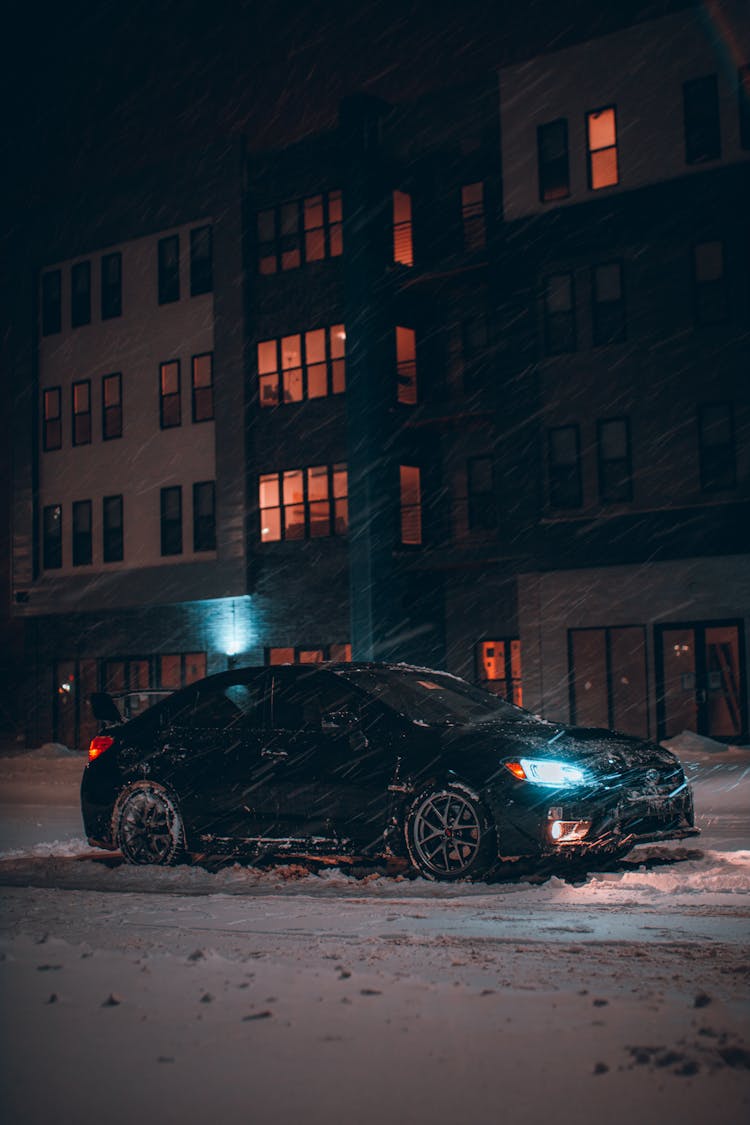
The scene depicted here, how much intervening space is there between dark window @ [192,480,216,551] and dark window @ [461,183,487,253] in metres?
9.76

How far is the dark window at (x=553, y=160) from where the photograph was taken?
31828mm

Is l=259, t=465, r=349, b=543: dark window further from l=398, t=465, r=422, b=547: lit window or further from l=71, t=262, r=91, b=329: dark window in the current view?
l=71, t=262, r=91, b=329: dark window

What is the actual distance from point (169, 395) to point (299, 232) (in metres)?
6.11

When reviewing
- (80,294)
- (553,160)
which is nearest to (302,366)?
(553,160)

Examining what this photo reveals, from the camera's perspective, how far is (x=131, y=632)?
1556 inches

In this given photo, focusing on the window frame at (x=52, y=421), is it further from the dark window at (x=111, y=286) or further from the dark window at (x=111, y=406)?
the dark window at (x=111, y=286)

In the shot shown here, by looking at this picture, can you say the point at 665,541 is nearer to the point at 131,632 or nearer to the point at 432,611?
the point at 432,611

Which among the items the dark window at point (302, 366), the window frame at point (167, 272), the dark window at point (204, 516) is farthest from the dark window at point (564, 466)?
the window frame at point (167, 272)

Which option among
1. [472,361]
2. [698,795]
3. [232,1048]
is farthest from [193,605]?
[232,1048]

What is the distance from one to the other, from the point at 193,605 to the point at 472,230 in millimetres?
12720

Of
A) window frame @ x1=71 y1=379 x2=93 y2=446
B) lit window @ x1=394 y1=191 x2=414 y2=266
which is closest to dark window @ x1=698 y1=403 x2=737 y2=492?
lit window @ x1=394 y1=191 x2=414 y2=266

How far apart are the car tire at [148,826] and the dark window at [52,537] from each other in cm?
3196

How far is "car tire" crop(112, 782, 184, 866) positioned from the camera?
1037 centimetres

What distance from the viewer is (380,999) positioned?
5609 millimetres
